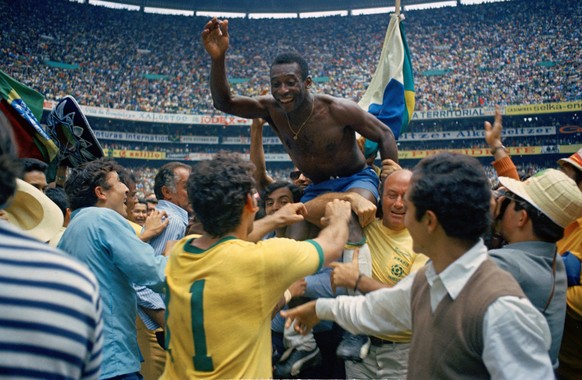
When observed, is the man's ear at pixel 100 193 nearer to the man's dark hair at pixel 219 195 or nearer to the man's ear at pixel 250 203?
the man's dark hair at pixel 219 195

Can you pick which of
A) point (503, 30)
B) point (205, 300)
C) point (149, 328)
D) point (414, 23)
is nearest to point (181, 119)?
point (414, 23)

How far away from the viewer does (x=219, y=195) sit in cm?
203

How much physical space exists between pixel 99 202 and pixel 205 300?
1.57 metres

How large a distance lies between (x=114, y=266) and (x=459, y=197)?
77.5 inches

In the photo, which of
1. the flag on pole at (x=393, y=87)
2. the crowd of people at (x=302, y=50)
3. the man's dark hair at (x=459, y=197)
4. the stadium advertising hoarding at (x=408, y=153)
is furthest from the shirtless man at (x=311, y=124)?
the crowd of people at (x=302, y=50)

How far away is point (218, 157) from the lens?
85.0 inches

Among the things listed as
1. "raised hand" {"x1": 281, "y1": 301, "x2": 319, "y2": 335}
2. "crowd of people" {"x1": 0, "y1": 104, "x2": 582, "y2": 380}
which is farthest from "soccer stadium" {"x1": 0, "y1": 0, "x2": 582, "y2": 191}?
"raised hand" {"x1": 281, "y1": 301, "x2": 319, "y2": 335}

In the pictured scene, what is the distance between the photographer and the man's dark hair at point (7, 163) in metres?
1.03

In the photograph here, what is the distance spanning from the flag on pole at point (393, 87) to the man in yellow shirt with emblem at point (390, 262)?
2.13 m

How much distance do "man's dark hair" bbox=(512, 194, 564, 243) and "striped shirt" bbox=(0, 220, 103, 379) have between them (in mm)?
1799

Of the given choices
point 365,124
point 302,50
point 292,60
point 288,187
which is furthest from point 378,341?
point 302,50

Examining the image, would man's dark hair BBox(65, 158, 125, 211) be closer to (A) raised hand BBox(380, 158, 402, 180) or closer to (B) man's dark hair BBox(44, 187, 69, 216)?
(B) man's dark hair BBox(44, 187, 69, 216)

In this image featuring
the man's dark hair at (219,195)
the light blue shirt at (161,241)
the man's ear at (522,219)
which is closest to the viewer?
the man's dark hair at (219,195)

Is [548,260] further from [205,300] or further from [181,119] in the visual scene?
[181,119]
